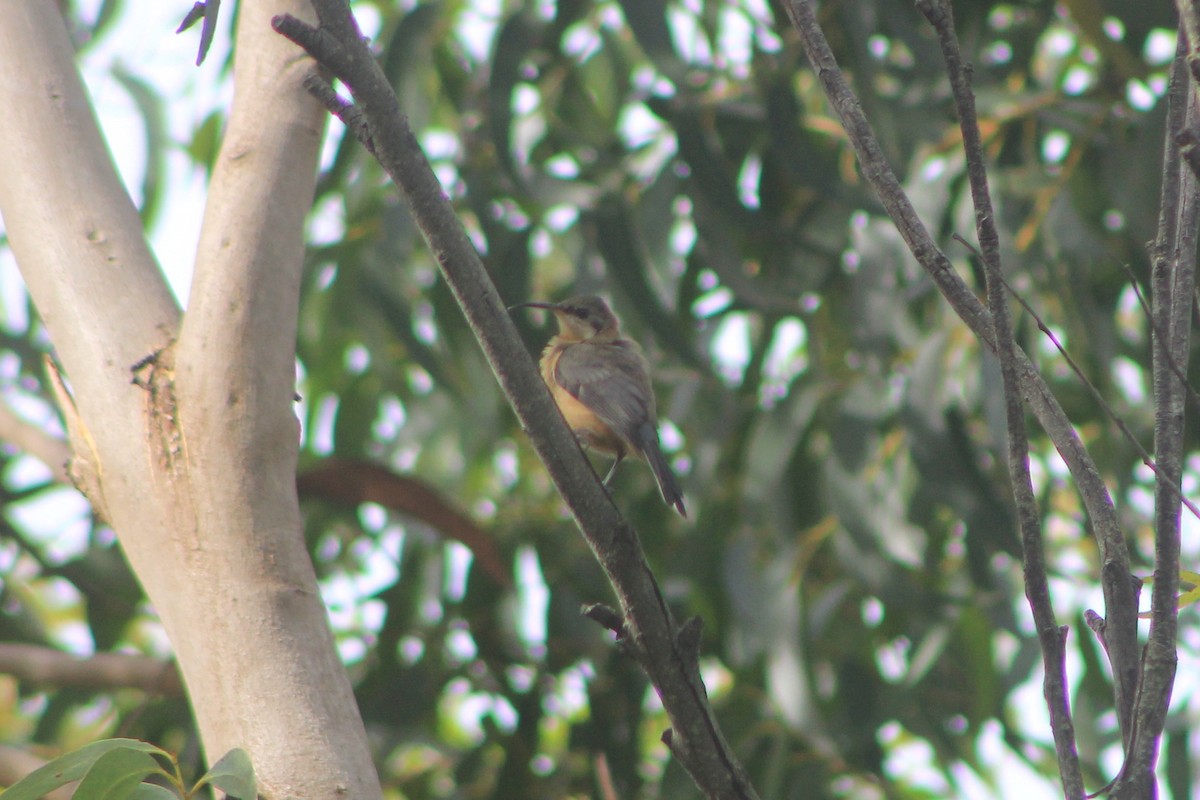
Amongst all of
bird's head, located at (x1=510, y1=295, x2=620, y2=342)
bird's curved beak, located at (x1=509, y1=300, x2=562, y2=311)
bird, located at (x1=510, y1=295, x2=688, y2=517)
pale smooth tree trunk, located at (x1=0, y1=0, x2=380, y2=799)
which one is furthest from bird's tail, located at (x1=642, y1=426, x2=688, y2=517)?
pale smooth tree trunk, located at (x1=0, y1=0, x2=380, y2=799)

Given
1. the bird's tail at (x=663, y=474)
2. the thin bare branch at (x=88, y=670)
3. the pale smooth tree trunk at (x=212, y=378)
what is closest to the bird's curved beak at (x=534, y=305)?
the bird's tail at (x=663, y=474)

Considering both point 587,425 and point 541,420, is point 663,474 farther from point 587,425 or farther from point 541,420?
point 541,420

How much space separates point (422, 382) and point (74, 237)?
326cm

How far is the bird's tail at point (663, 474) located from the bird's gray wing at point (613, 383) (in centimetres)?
4

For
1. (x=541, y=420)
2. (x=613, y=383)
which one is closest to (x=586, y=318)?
(x=613, y=383)

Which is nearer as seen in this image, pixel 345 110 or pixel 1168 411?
pixel 1168 411

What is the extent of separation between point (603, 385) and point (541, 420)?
84.3 inches

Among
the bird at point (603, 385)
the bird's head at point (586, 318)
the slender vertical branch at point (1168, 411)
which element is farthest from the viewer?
the bird's head at point (586, 318)

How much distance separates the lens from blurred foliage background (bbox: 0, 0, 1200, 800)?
3465 millimetres

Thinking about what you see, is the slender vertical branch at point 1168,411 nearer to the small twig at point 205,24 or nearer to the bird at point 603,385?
the small twig at point 205,24

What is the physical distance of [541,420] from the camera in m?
1.42

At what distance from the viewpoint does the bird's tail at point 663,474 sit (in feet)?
10.2

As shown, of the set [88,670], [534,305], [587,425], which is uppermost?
[534,305]

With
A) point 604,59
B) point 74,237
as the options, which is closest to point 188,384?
point 74,237
